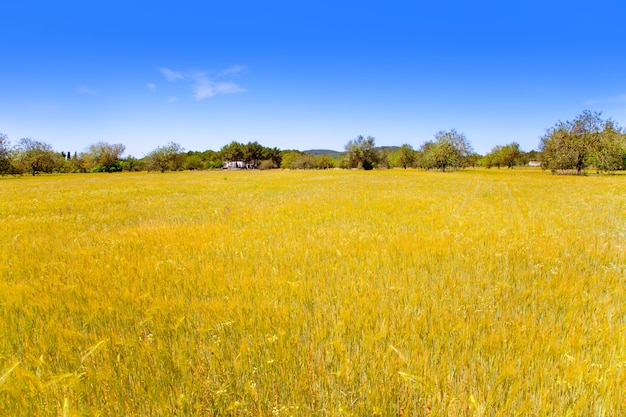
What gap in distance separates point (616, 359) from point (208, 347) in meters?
3.97

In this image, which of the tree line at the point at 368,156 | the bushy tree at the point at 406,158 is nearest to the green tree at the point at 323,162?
the tree line at the point at 368,156

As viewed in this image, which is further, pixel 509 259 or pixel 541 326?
pixel 509 259

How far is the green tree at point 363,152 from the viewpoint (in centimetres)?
10412

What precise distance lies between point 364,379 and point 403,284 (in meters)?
2.16

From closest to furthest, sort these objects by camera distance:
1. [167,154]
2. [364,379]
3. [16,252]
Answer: [364,379] < [16,252] < [167,154]

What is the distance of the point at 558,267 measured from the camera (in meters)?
4.95

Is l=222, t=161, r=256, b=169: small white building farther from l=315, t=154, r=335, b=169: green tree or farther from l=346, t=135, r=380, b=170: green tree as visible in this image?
l=346, t=135, r=380, b=170: green tree

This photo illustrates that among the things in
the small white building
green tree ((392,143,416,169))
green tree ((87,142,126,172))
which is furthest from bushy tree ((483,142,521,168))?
green tree ((87,142,126,172))

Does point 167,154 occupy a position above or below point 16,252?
above

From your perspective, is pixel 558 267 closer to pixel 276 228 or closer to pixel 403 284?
pixel 403 284

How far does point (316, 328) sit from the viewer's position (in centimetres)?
312

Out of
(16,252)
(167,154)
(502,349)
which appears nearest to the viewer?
(502,349)

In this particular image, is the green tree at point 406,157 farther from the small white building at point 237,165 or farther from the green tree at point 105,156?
the green tree at point 105,156

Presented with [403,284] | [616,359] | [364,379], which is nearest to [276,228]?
[403,284]
